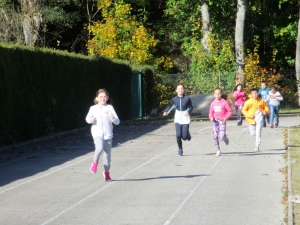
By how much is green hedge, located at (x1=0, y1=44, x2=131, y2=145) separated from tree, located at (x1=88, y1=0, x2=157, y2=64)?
12157mm

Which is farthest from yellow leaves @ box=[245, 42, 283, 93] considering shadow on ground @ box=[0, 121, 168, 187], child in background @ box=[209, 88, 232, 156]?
child in background @ box=[209, 88, 232, 156]

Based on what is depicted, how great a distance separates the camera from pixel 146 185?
1225 cm

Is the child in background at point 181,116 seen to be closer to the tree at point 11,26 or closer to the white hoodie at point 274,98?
the white hoodie at point 274,98

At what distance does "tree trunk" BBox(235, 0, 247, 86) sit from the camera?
40.1 m

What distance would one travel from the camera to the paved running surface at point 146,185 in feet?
31.0

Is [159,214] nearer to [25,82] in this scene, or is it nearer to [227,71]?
[25,82]

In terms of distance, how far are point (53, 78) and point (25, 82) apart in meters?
2.53

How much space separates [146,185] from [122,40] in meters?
31.8

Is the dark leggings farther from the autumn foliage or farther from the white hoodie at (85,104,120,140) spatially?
the autumn foliage

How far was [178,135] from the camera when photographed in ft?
55.9

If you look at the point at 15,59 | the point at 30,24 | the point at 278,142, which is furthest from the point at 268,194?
the point at 30,24

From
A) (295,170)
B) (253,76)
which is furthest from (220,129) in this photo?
(253,76)

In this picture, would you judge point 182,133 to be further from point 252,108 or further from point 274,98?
point 274,98

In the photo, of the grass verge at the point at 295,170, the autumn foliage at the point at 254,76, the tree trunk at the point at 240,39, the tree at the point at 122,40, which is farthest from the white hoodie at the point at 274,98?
the tree at the point at 122,40
